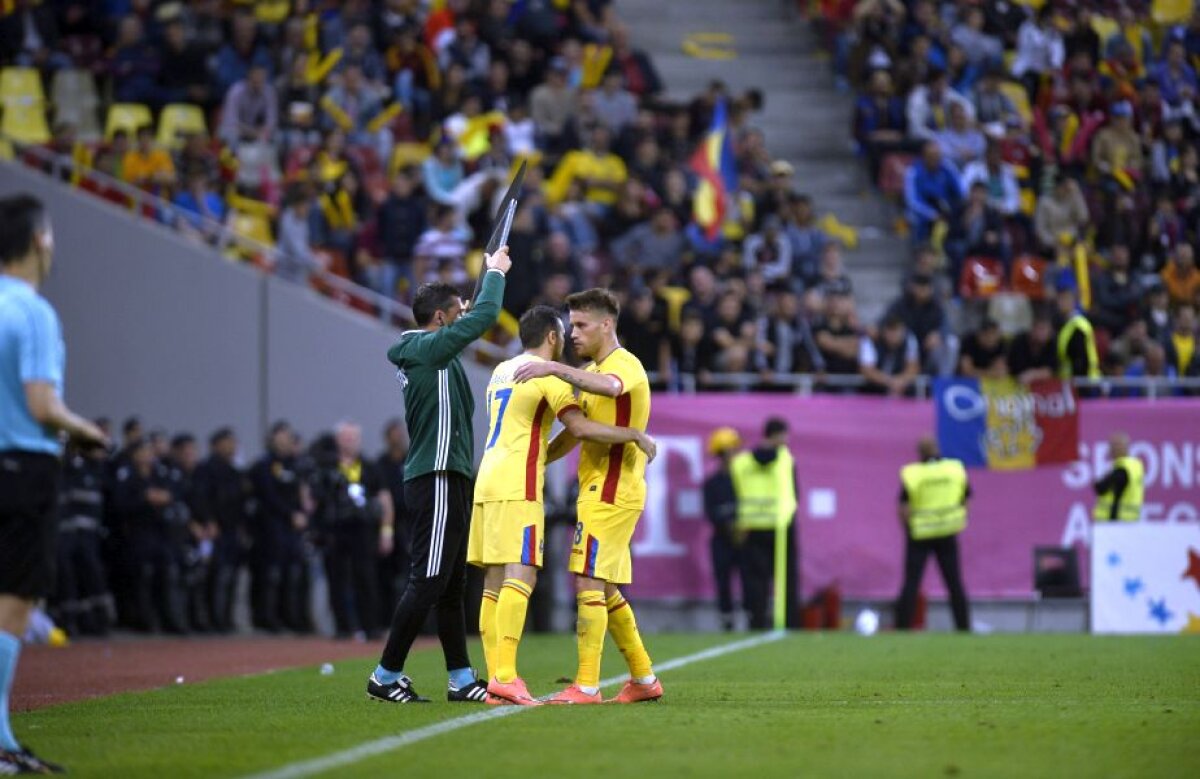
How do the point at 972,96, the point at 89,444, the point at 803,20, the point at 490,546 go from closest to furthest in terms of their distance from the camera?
the point at 89,444
the point at 490,546
the point at 972,96
the point at 803,20

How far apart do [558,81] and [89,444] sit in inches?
775

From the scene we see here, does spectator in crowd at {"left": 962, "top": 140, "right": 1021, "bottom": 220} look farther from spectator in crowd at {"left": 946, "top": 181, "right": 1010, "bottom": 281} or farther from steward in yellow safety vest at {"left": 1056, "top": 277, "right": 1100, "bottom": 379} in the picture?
steward in yellow safety vest at {"left": 1056, "top": 277, "right": 1100, "bottom": 379}

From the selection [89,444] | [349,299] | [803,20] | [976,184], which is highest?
[803,20]

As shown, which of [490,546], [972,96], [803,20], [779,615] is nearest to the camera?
[490,546]

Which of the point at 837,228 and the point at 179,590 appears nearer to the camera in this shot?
the point at 179,590

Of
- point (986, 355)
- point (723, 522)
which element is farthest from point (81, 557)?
point (986, 355)

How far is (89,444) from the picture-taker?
782cm

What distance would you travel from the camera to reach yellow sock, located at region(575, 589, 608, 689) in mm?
10719

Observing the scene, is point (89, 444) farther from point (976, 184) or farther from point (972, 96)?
point (972, 96)

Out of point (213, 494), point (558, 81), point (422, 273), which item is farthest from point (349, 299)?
point (558, 81)

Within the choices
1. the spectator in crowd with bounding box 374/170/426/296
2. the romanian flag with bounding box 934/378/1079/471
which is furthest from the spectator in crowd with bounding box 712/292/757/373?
the spectator in crowd with bounding box 374/170/426/296

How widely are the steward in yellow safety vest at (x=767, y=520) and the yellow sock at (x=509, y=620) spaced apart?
464 inches

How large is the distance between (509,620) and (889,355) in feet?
46.5

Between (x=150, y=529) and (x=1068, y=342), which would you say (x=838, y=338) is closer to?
(x=1068, y=342)
